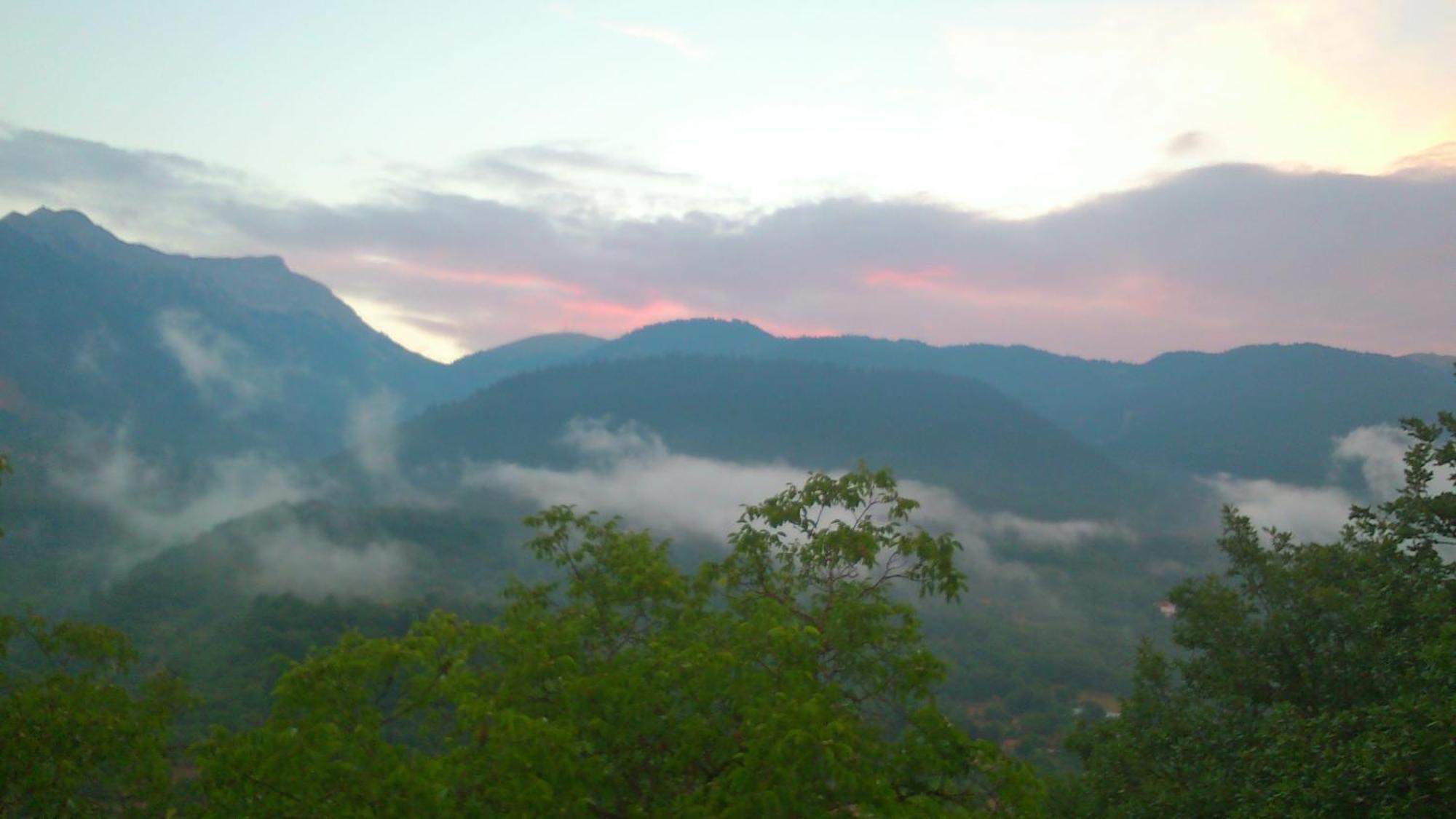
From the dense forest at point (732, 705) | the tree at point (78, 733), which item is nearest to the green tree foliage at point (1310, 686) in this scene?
the dense forest at point (732, 705)

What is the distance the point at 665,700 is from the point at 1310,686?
13251mm

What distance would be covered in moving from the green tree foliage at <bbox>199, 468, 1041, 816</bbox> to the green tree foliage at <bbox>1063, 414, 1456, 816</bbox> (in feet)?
13.0

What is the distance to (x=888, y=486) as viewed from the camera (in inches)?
514

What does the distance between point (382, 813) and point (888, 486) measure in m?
7.79

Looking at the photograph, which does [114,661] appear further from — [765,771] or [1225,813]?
[1225,813]

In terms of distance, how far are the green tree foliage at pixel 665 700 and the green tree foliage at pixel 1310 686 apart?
395cm

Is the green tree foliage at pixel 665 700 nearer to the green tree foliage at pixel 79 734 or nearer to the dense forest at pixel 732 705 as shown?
the dense forest at pixel 732 705

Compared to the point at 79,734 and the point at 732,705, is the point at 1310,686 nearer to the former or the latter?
the point at 732,705

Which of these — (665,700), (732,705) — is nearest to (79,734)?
(665,700)

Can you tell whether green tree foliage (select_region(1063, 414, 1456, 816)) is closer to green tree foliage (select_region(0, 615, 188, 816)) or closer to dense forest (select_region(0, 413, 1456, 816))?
dense forest (select_region(0, 413, 1456, 816))

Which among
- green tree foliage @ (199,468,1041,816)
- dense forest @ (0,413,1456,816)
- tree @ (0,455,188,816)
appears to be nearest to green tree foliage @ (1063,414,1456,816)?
dense forest @ (0,413,1456,816)

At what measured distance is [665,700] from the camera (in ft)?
33.0

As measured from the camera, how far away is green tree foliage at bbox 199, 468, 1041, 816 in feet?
28.0

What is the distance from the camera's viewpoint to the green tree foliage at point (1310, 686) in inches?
398
